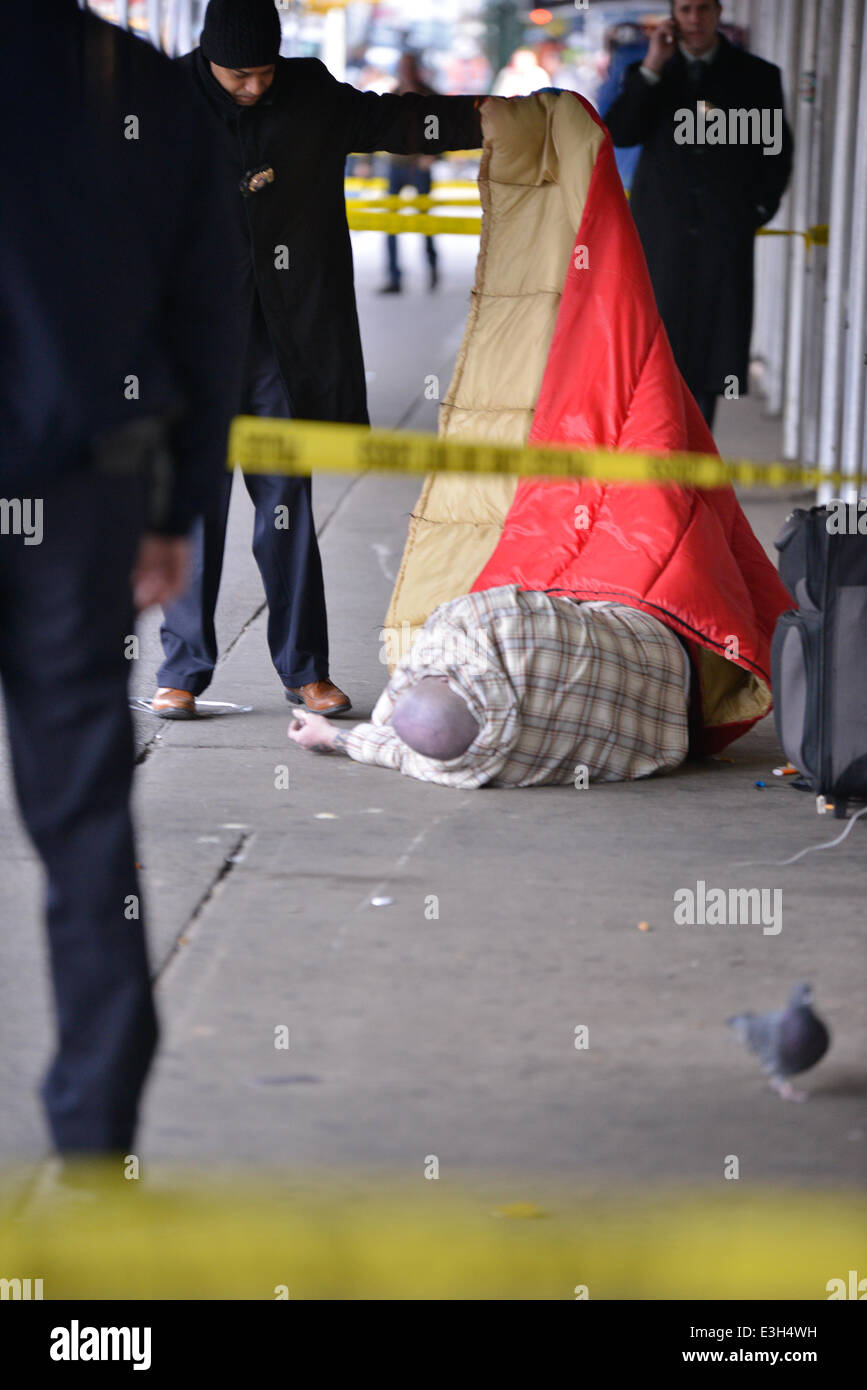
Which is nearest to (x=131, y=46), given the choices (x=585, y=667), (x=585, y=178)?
(x=585, y=667)

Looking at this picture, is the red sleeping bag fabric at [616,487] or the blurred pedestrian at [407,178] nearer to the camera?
the red sleeping bag fabric at [616,487]

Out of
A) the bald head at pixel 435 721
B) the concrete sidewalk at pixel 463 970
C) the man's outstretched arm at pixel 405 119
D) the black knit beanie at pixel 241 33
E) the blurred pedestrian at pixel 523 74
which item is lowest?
the concrete sidewalk at pixel 463 970

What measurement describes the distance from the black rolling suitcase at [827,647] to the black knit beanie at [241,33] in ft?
6.43

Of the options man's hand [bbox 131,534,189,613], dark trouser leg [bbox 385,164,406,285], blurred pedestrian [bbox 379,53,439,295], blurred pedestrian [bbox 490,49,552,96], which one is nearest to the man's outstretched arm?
man's hand [bbox 131,534,189,613]

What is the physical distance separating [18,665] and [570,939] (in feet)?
5.94

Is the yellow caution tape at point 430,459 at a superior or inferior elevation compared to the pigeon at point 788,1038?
superior

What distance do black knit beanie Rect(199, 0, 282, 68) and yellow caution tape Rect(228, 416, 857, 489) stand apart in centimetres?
183

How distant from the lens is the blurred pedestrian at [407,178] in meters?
18.4

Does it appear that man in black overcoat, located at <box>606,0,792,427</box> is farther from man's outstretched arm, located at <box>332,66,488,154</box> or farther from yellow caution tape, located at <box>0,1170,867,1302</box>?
yellow caution tape, located at <box>0,1170,867,1302</box>

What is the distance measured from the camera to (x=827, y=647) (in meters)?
4.77

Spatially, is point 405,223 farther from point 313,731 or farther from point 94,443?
point 94,443

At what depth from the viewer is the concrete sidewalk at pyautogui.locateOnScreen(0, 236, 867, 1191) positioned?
324 centimetres

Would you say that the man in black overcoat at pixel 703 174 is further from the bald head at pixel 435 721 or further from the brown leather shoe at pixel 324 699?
the bald head at pixel 435 721

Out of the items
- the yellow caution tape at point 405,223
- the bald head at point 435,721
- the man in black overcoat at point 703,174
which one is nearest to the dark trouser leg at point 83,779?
the bald head at point 435,721
